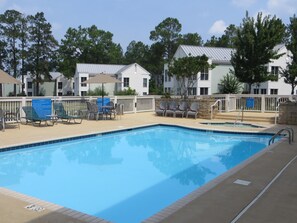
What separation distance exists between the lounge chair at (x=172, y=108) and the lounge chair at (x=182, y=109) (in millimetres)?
197

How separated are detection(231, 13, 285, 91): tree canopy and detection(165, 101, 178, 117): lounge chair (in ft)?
29.6

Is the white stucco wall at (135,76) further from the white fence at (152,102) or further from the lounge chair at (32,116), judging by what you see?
the lounge chair at (32,116)

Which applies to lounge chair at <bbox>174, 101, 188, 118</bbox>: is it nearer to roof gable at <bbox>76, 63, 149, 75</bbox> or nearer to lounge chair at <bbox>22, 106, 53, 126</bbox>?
lounge chair at <bbox>22, 106, 53, 126</bbox>

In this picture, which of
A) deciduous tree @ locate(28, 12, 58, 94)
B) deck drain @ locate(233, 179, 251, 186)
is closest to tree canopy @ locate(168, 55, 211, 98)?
deck drain @ locate(233, 179, 251, 186)

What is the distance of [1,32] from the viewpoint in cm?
5366

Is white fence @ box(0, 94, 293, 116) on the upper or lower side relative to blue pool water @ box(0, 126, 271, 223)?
upper

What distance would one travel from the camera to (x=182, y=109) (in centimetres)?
1811

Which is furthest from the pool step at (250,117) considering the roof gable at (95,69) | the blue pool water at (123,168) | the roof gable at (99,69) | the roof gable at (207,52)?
the roof gable at (95,69)

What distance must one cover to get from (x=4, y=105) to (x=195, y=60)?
10681 mm

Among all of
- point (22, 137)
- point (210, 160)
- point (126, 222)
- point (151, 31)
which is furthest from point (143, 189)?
point (151, 31)

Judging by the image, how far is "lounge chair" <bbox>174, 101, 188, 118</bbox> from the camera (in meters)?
18.0

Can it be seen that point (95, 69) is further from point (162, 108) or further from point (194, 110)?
point (194, 110)

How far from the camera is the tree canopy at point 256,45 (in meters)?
23.8

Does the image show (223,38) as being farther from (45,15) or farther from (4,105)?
(4,105)
